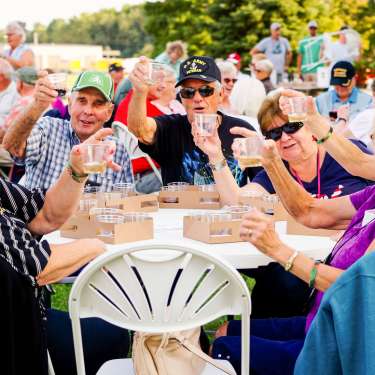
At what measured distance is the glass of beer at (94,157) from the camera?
277cm

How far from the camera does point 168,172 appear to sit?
14.6 ft

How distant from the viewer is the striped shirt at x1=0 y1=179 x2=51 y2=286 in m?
2.31

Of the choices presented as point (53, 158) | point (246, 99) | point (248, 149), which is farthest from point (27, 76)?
point (248, 149)

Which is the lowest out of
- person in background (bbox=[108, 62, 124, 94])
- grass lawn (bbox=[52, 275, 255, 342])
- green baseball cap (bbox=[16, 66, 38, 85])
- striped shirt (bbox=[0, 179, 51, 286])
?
grass lawn (bbox=[52, 275, 255, 342])

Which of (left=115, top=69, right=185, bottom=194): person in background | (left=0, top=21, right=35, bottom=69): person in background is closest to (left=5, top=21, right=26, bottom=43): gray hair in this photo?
(left=0, top=21, right=35, bottom=69): person in background

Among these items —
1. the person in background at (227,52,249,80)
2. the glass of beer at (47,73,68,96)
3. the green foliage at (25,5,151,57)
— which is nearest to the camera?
the glass of beer at (47,73,68,96)

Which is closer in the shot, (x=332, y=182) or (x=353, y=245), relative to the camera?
(x=353, y=245)

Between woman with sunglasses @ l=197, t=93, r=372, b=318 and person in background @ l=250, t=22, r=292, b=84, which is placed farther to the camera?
person in background @ l=250, t=22, r=292, b=84

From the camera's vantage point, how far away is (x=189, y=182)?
4297 millimetres

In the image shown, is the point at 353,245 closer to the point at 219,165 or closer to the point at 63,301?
the point at 219,165

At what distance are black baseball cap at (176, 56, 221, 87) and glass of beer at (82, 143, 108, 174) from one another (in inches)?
66.0

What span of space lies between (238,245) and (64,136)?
175cm

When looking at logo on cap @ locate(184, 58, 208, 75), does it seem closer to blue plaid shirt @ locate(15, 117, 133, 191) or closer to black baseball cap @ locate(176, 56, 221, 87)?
black baseball cap @ locate(176, 56, 221, 87)

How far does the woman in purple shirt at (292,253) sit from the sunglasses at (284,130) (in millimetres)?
692
